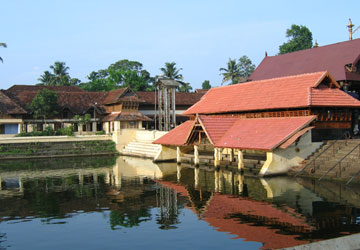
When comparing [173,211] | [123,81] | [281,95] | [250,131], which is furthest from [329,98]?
[123,81]

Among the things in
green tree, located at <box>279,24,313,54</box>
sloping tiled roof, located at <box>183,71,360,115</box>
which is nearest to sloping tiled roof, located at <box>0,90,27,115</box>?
sloping tiled roof, located at <box>183,71,360,115</box>

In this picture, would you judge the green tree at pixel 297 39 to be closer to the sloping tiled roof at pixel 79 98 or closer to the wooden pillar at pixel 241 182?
the sloping tiled roof at pixel 79 98

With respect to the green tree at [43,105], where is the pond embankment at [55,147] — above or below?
below

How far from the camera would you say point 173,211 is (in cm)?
1867

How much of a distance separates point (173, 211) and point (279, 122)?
1326 cm

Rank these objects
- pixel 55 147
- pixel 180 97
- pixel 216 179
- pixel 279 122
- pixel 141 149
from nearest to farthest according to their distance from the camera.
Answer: pixel 216 179
pixel 279 122
pixel 141 149
pixel 55 147
pixel 180 97

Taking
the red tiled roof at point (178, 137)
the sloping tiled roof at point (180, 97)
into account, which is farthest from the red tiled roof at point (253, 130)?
the sloping tiled roof at point (180, 97)

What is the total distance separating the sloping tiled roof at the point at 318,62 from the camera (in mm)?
34875

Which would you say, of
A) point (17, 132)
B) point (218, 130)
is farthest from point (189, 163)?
point (17, 132)

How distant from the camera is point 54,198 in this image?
73.2 feet

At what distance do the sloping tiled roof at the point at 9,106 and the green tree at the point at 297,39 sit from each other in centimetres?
4960

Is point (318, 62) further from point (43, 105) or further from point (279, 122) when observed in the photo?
point (43, 105)

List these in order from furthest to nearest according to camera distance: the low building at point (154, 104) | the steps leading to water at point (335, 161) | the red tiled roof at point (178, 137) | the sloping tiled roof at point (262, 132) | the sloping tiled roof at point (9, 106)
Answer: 1. the low building at point (154, 104)
2. the sloping tiled roof at point (9, 106)
3. the red tiled roof at point (178, 137)
4. the sloping tiled roof at point (262, 132)
5. the steps leading to water at point (335, 161)

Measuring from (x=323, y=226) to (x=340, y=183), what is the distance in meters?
8.61
